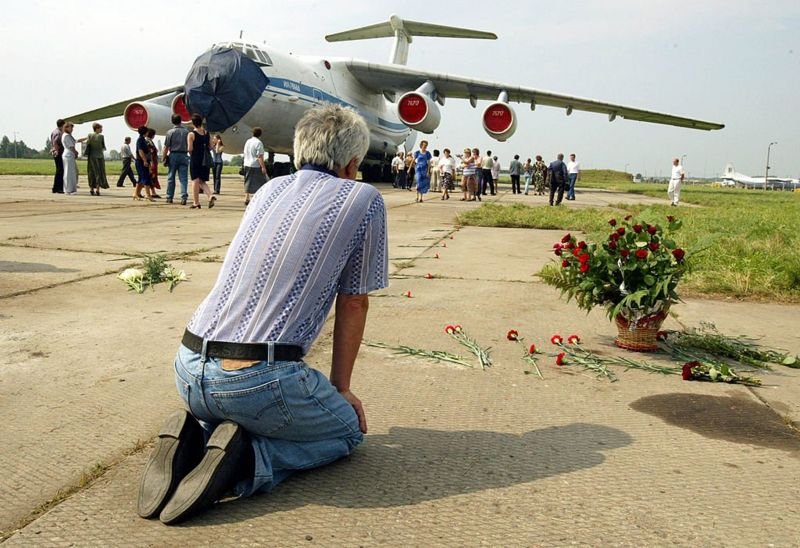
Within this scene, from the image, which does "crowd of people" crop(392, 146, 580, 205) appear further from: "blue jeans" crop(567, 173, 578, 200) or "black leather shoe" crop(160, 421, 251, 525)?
"black leather shoe" crop(160, 421, 251, 525)

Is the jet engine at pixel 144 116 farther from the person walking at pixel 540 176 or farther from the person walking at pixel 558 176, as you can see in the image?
the person walking at pixel 540 176

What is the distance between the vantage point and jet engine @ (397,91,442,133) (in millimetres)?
18344

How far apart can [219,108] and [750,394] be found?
1272 cm

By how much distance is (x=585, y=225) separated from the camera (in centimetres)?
940

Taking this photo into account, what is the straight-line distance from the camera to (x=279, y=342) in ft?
6.44

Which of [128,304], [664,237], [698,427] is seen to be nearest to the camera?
[698,427]

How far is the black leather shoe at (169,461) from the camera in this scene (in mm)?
1798

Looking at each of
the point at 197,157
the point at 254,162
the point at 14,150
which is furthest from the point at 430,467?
the point at 14,150

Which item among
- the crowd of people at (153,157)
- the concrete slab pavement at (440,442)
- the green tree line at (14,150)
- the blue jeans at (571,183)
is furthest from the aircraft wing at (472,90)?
the green tree line at (14,150)

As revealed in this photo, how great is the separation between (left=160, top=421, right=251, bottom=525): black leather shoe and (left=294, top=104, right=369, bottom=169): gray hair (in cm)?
88

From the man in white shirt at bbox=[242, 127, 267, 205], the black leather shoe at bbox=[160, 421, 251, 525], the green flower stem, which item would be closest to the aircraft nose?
the man in white shirt at bbox=[242, 127, 267, 205]

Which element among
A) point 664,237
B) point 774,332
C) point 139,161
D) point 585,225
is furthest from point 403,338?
point 139,161

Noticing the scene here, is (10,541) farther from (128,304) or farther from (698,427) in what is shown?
A: (128,304)

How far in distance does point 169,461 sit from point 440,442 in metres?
0.91
